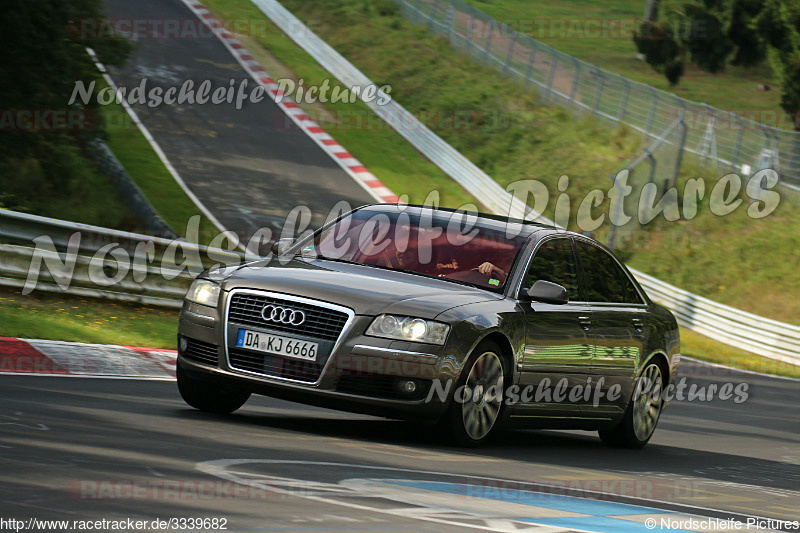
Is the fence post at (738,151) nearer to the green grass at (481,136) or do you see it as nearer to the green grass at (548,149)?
the green grass at (548,149)

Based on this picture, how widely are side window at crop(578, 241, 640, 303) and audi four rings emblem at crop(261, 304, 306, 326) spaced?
2.64 meters

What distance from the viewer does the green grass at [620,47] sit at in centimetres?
5703

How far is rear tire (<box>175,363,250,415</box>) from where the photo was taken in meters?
8.48

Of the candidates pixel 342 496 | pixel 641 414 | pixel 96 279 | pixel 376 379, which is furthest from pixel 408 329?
pixel 96 279

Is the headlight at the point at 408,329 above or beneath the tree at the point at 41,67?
above

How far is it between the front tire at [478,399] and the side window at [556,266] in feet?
2.78

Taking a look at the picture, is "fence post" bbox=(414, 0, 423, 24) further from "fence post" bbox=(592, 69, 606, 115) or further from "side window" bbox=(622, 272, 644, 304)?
"side window" bbox=(622, 272, 644, 304)

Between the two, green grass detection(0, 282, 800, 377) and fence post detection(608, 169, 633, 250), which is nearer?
green grass detection(0, 282, 800, 377)

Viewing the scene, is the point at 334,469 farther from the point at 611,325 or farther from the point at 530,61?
the point at 530,61

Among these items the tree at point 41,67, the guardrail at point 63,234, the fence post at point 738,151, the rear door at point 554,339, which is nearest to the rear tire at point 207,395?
the rear door at point 554,339

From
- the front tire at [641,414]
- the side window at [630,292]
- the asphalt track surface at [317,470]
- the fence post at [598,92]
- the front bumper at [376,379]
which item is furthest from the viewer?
the fence post at [598,92]

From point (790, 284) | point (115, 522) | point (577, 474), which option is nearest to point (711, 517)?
point (577, 474)

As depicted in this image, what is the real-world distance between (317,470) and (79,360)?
4.75m

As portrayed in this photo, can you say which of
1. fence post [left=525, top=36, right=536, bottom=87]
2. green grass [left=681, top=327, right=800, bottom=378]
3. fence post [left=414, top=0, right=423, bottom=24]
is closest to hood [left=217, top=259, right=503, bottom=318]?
green grass [left=681, top=327, right=800, bottom=378]
